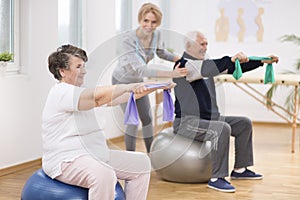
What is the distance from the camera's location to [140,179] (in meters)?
3.02

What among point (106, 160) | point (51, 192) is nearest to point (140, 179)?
point (106, 160)

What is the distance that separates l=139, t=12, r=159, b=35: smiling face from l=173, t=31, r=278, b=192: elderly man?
27cm

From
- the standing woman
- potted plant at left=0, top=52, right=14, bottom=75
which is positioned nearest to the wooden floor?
the standing woman

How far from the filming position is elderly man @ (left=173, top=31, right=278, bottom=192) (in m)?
3.93

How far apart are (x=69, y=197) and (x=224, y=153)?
144 centimetres

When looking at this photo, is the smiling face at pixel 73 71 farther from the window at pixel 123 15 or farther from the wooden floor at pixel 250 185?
the window at pixel 123 15

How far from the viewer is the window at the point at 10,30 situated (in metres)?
4.45

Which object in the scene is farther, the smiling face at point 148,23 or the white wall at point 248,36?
the white wall at point 248,36

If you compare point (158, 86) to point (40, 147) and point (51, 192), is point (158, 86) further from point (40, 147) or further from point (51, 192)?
point (40, 147)

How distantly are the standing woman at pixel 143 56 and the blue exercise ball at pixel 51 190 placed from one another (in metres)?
1.08

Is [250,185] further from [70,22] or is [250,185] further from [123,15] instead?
[123,15]

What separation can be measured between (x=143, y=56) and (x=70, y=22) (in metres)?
1.40

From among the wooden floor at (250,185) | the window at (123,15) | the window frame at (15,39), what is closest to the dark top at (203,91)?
the wooden floor at (250,185)

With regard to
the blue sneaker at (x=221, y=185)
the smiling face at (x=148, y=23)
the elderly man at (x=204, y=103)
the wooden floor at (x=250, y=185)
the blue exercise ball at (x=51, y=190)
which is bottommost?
the wooden floor at (x=250, y=185)
